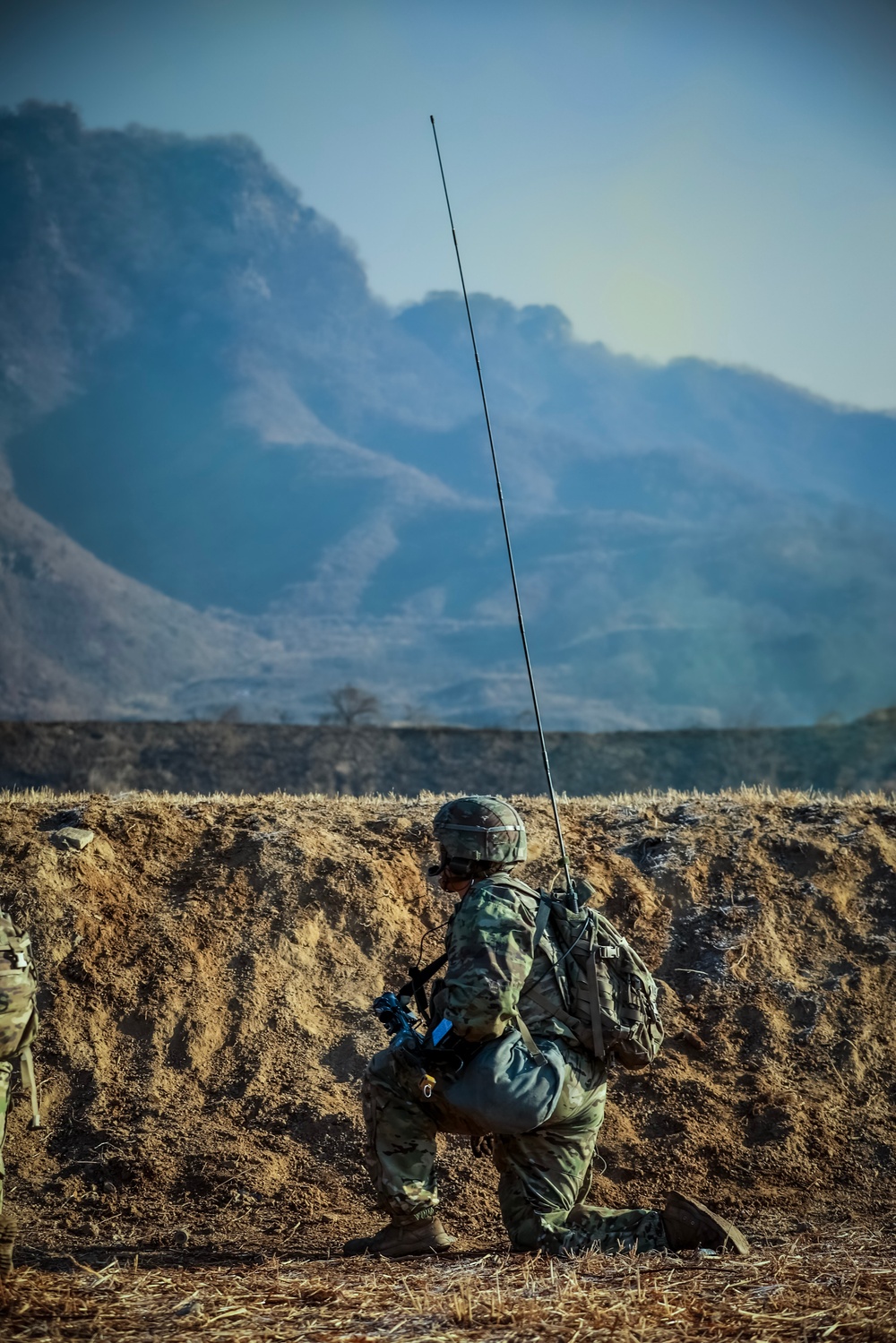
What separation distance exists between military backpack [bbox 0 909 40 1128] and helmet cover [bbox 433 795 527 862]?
1989mm

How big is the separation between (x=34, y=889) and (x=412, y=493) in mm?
123818

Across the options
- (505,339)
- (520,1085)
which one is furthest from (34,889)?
(505,339)

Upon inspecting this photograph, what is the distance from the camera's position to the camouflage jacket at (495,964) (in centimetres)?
550

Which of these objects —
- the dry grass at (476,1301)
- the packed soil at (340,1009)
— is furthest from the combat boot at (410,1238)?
the packed soil at (340,1009)

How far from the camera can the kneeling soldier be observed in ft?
18.2

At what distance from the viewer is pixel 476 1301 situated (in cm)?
470

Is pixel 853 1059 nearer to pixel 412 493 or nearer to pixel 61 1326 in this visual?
pixel 61 1326

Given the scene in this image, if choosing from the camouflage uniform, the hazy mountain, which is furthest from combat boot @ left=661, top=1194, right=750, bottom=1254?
the hazy mountain

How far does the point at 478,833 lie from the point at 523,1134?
56.5 inches

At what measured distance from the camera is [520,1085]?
5566 millimetres

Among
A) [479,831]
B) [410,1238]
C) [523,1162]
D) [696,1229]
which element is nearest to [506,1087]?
[523,1162]

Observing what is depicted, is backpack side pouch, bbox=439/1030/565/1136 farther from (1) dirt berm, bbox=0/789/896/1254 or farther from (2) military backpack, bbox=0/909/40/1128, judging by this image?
(2) military backpack, bbox=0/909/40/1128

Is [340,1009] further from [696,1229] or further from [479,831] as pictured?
[696,1229]

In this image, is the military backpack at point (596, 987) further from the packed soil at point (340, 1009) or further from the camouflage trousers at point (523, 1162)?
the packed soil at point (340, 1009)
